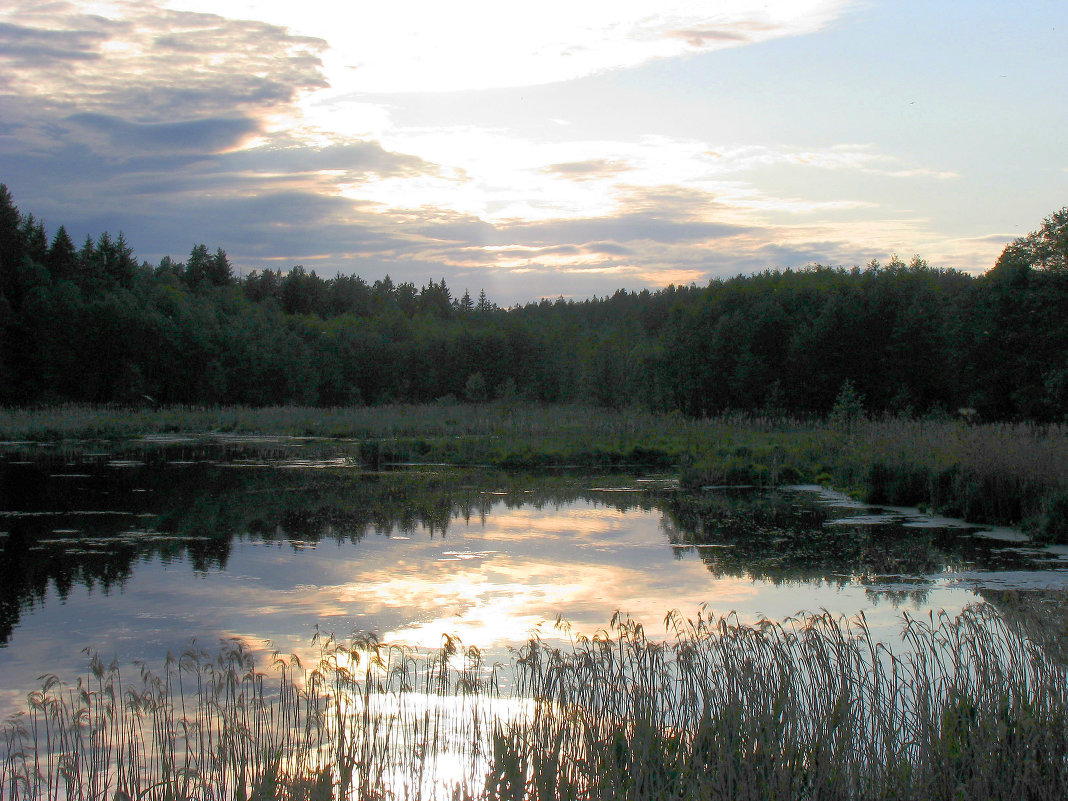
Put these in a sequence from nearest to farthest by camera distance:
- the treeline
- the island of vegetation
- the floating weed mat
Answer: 1. the floating weed mat
2. the island of vegetation
3. the treeline

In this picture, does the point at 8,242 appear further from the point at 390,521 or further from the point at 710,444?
the point at 390,521

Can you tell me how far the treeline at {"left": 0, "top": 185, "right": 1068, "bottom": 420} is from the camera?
3198 centimetres

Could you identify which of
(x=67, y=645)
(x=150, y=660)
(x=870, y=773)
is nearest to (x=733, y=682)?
(x=870, y=773)

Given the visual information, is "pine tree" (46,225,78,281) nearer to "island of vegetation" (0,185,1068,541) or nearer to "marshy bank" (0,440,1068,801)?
"island of vegetation" (0,185,1068,541)

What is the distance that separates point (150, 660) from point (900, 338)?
38.4 metres

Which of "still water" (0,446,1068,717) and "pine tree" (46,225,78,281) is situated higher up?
"pine tree" (46,225,78,281)

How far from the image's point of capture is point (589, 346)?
7838cm

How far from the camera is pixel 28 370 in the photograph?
53.1 m

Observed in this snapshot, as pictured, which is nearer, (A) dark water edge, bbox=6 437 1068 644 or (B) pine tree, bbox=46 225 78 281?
(A) dark water edge, bbox=6 437 1068 644

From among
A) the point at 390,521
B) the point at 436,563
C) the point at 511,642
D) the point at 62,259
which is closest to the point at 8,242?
the point at 62,259

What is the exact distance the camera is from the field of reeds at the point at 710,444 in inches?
551

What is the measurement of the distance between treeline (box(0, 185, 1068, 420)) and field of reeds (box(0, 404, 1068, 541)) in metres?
5.55

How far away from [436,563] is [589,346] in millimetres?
67630

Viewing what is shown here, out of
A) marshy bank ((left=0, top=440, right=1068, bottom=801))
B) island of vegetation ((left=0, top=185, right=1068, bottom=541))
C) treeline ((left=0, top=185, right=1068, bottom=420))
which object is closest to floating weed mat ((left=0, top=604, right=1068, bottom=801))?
marshy bank ((left=0, top=440, right=1068, bottom=801))
